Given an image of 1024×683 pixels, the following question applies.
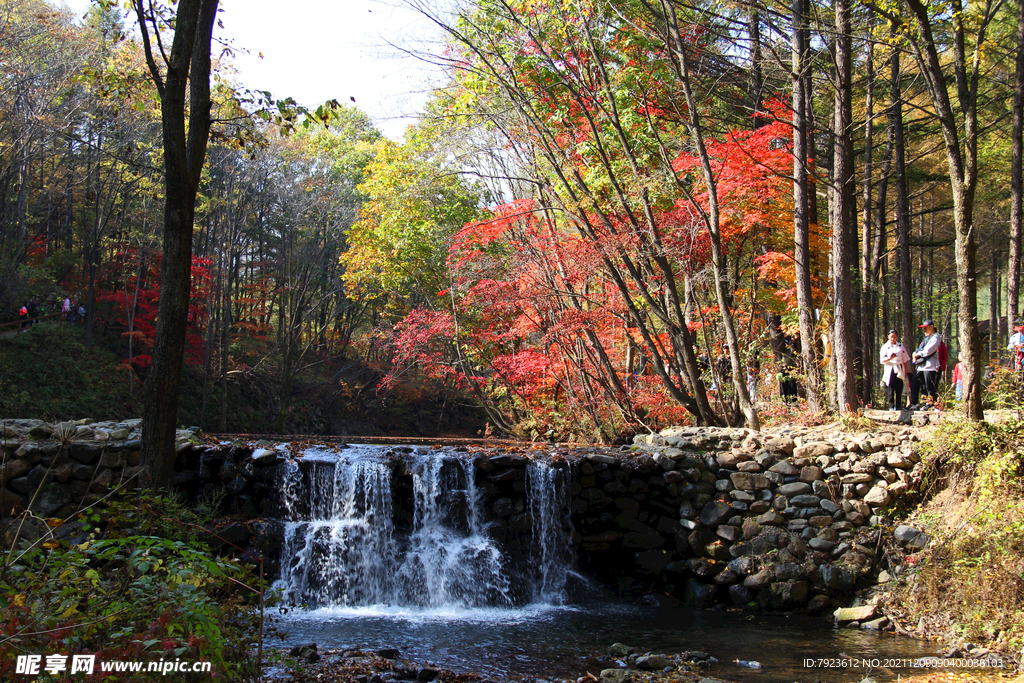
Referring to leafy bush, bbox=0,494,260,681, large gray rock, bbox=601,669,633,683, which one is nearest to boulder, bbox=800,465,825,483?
large gray rock, bbox=601,669,633,683

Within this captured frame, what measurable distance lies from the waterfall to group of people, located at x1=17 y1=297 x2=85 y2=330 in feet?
38.0

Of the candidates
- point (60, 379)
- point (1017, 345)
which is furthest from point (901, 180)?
point (60, 379)

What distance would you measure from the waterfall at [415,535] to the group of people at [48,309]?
38.0 ft

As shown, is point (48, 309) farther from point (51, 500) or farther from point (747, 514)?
point (747, 514)

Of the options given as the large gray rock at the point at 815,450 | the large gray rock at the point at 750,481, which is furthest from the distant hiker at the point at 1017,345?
the large gray rock at the point at 750,481

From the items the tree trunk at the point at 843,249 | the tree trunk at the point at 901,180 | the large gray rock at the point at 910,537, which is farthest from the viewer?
the tree trunk at the point at 901,180

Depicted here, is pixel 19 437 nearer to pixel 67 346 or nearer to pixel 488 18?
pixel 488 18

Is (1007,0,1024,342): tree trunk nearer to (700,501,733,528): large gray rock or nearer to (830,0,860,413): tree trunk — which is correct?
(830,0,860,413): tree trunk

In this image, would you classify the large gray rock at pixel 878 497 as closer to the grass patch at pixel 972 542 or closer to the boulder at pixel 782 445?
the grass patch at pixel 972 542

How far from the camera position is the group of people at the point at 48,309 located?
50.4 ft

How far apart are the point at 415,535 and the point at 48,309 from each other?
1410 cm

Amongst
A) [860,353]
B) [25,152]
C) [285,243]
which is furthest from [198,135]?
[285,243]

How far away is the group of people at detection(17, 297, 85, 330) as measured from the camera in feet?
50.4

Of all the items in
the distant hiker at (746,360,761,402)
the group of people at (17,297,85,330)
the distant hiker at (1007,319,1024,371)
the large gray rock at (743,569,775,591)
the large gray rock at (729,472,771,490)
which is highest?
the group of people at (17,297,85,330)
